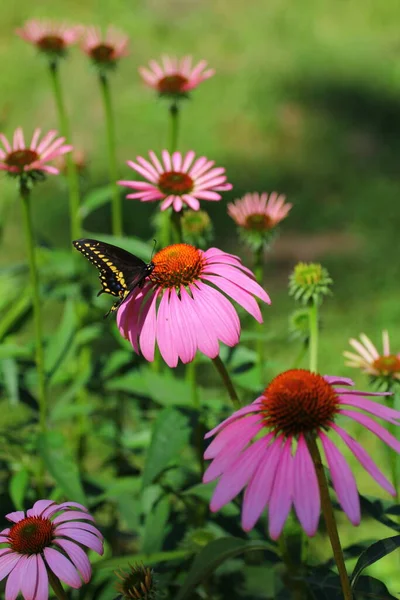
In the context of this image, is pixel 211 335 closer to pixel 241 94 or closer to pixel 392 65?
pixel 241 94

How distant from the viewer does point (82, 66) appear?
4434 mm

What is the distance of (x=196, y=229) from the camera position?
1262 mm

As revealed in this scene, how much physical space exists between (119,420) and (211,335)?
727 mm

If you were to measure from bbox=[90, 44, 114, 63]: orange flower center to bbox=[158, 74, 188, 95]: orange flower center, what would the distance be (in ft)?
0.42

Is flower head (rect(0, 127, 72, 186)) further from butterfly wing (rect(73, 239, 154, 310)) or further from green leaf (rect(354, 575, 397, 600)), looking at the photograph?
green leaf (rect(354, 575, 397, 600))

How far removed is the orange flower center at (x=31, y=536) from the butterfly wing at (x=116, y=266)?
0.25 metres

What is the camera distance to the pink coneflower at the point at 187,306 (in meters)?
0.78

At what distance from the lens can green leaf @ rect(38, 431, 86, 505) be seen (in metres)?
1.09

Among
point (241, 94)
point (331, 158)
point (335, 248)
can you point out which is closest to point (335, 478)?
point (335, 248)

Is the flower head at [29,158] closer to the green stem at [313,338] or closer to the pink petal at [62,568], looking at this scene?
the green stem at [313,338]

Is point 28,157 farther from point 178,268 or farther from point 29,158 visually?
point 178,268

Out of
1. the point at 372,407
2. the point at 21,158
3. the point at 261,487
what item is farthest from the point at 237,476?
the point at 21,158

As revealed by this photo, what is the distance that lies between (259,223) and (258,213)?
1.8 inches

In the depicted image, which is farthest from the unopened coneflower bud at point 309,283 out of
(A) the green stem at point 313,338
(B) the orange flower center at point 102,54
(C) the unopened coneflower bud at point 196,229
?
(B) the orange flower center at point 102,54
